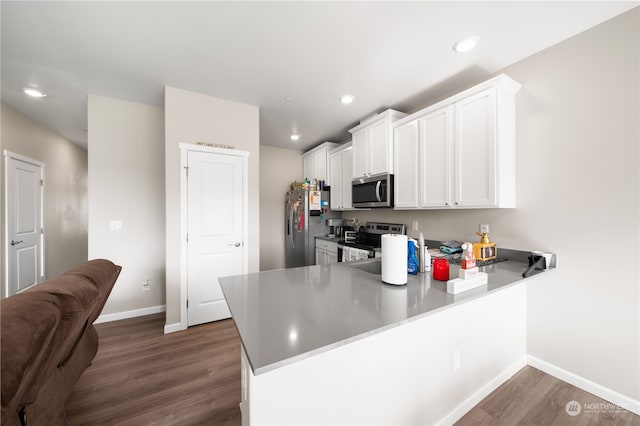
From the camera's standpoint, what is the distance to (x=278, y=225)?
481 cm

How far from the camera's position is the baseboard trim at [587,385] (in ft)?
5.11

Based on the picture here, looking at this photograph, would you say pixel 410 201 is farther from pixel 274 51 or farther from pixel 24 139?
pixel 24 139

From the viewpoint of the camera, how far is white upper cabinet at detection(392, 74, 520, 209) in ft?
6.54

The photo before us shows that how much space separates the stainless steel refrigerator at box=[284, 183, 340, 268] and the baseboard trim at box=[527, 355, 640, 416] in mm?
3049

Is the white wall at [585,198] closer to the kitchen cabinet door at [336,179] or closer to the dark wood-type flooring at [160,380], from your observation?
the kitchen cabinet door at [336,179]

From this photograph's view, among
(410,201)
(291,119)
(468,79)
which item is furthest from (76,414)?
(468,79)

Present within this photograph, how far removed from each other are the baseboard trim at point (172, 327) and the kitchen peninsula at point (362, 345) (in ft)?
5.72

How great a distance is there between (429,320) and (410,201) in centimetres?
165

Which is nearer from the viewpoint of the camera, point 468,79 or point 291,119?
point 468,79

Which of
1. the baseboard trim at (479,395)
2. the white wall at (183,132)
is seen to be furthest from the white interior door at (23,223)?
the baseboard trim at (479,395)

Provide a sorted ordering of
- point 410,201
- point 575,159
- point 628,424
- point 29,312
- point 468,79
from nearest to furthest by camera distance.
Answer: point 29,312, point 628,424, point 575,159, point 468,79, point 410,201

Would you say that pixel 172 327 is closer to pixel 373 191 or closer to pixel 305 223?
pixel 305 223

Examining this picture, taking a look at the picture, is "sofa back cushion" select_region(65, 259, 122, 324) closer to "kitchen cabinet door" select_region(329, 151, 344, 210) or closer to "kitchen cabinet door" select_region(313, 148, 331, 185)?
"kitchen cabinet door" select_region(329, 151, 344, 210)

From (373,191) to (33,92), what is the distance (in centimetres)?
408
